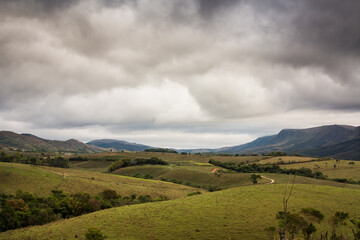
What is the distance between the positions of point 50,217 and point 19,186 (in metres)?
42.5

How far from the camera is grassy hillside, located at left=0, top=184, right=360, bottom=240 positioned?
35.0 metres

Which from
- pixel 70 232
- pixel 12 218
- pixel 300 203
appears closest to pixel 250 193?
pixel 300 203

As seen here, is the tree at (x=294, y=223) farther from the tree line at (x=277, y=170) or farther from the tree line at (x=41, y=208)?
the tree line at (x=277, y=170)

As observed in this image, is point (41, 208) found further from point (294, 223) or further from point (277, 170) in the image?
point (277, 170)

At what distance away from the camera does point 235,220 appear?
4175cm

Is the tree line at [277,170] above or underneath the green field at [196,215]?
underneath

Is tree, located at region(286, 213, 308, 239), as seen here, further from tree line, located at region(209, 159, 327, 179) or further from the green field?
tree line, located at region(209, 159, 327, 179)

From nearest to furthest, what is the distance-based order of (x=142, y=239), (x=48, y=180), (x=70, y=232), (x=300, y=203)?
(x=142, y=239) < (x=70, y=232) < (x=300, y=203) < (x=48, y=180)

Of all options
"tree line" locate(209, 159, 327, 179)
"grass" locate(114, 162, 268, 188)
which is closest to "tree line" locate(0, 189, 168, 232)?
"grass" locate(114, 162, 268, 188)

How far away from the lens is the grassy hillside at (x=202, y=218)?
35.0m

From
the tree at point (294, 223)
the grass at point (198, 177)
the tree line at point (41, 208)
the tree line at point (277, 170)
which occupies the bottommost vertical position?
the grass at point (198, 177)

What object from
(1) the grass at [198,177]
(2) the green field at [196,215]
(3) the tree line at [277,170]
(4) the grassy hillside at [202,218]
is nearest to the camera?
(4) the grassy hillside at [202,218]

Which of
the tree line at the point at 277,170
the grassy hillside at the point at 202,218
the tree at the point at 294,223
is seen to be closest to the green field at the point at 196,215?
the grassy hillside at the point at 202,218

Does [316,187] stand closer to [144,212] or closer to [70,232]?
[144,212]
